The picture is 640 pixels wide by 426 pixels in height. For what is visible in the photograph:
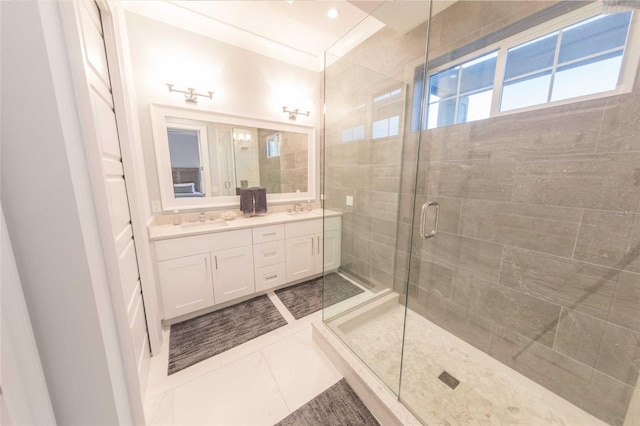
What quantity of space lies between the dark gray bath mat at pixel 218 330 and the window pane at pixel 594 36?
2581mm

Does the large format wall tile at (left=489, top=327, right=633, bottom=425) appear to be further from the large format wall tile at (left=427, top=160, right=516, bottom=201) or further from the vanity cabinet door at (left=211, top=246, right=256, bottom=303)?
the vanity cabinet door at (left=211, top=246, right=256, bottom=303)

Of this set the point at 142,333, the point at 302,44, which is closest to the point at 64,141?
the point at 142,333

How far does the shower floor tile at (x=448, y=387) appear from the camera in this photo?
1.18 meters

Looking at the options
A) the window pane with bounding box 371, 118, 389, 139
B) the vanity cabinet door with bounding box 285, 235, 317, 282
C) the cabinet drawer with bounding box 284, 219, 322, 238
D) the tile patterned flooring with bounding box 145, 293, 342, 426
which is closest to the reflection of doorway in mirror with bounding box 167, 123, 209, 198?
the cabinet drawer with bounding box 284, 219, 322, 238

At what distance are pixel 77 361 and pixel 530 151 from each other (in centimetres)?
224

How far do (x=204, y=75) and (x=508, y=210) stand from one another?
282cm

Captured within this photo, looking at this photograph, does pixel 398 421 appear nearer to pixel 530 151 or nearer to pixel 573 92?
pixel 530 151

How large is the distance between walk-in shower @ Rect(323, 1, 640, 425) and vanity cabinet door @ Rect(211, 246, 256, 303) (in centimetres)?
87

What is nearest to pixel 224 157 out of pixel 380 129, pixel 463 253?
pixel 380 129

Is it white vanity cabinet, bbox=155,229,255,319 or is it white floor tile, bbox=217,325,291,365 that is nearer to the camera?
white floor tile, bbox=217,325,291,365

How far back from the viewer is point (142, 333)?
55.3 inches

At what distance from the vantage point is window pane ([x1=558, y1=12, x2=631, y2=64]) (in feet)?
3.22

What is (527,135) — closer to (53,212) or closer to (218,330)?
(53,212)

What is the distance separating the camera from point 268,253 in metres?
2.24
